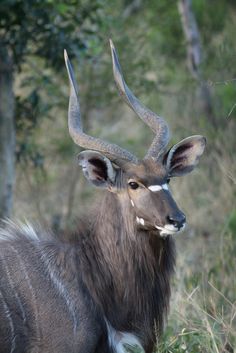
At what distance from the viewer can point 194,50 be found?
11.4 metres

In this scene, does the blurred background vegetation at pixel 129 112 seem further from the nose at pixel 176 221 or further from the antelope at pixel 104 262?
the nose at pixel 176 221

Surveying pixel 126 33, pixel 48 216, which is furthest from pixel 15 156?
pixel 126 33

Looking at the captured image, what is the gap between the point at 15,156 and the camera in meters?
8.64

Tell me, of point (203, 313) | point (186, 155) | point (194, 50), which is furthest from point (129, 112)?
point (186, 155)

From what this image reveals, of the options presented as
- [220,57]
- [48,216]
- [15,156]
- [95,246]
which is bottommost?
[48,216]

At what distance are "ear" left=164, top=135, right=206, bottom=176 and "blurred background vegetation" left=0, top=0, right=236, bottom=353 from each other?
0.97 meters

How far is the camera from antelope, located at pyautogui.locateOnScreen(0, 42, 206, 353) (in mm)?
4922

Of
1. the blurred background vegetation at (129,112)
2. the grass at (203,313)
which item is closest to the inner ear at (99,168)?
the grass at (203,313)

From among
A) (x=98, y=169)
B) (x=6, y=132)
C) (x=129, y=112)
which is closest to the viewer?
(x=98, y=169)

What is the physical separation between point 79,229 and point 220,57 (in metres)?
5.93

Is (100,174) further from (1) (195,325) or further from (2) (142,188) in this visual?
(1) (195,325)

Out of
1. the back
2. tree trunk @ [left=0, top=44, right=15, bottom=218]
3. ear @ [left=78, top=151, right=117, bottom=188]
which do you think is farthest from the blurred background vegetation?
ear @ [left=78, top=151, right=117, bottom=188]

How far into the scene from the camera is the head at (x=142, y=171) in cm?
498

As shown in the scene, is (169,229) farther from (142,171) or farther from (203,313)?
(203,313)
